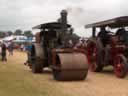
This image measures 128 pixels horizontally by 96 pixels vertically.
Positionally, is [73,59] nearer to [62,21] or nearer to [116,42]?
[62,21]

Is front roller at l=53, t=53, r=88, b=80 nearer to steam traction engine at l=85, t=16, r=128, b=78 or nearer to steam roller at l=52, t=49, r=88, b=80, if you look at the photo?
steam roller at l=52, t=49, r=88, b=80

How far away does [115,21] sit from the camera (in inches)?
660

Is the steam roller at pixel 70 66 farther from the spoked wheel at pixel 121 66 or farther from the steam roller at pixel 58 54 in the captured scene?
the spoked wheel at pixel 121 66

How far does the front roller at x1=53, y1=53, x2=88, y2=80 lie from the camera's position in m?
14.6

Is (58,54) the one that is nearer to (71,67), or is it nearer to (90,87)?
(71,67)

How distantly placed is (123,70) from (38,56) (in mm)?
3723

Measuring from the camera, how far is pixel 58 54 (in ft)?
49.3

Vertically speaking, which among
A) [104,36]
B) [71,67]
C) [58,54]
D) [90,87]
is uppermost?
[104,36]

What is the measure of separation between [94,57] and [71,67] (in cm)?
486

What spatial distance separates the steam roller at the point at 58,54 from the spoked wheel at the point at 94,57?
1960mm

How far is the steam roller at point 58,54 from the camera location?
14.7m

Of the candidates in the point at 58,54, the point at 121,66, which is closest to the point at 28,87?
the point at 58,54

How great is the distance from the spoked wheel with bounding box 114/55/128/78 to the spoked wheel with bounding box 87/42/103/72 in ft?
5.18

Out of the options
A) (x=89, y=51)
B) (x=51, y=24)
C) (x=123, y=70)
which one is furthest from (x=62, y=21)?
(x=89, y=51)
